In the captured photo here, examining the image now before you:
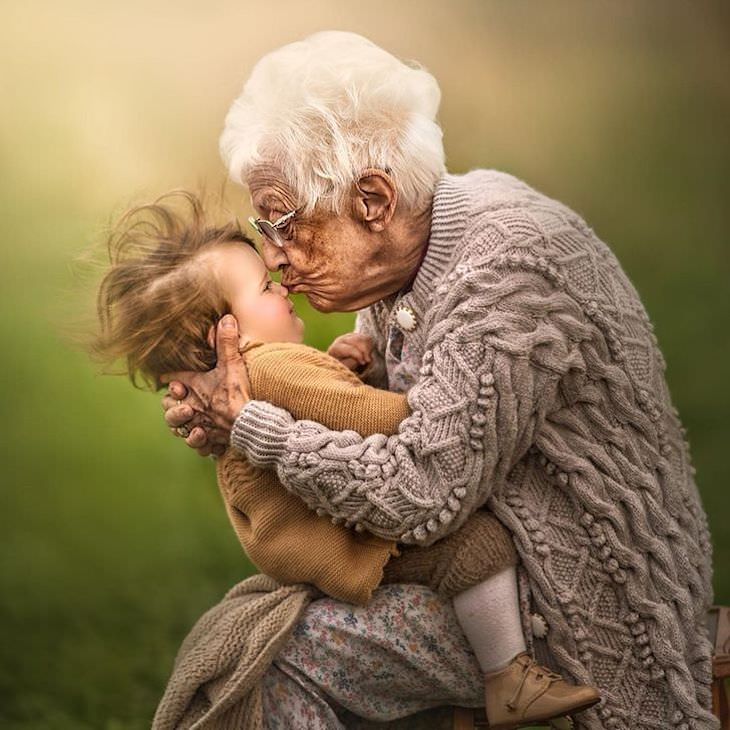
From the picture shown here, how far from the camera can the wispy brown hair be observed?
218 centimetres

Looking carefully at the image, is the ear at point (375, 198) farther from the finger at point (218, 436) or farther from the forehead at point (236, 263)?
the finger at point (218, 436)

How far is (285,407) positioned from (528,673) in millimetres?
678

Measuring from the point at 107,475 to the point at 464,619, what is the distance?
1626 millimetres

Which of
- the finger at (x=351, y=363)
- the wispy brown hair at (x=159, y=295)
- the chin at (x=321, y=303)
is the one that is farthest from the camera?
the finger at (x=351, y=363)

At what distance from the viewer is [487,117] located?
324 centimetres

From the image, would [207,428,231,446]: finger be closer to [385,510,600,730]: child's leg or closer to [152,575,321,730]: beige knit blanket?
[152,575,321,730]: beige knit blanket

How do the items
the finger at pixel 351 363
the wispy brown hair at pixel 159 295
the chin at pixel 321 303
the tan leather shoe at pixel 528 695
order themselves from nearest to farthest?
the tan leather shoe at pixel 528 695
the wispy brown hair at pixel 159 295
the chin at pixel 321 303
the finger at pixel 351 363

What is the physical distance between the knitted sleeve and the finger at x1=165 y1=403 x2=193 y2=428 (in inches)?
7.3

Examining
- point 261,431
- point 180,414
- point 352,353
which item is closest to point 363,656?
point 261,431

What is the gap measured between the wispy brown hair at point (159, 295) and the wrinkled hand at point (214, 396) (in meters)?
0.04

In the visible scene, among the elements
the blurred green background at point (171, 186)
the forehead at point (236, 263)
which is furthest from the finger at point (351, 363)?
the blurred green background at point (171, 186)

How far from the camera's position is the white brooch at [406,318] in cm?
223

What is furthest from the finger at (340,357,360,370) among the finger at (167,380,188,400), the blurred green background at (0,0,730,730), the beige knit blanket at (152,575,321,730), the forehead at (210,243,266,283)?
the blurred green background at (0,0,730,730)

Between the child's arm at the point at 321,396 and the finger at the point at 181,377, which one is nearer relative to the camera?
the child's arm at the point at 321,396
